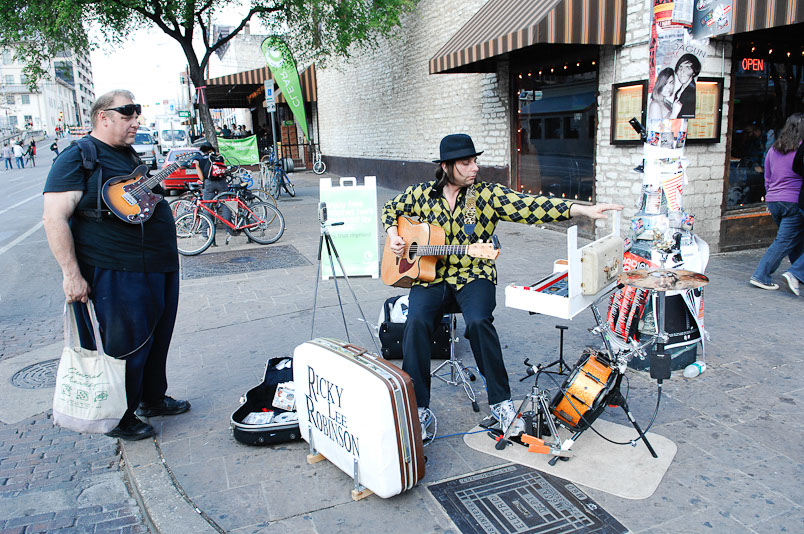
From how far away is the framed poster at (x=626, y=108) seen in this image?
819 centimetres

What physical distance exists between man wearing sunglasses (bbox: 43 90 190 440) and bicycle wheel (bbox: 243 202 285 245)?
6745 mm

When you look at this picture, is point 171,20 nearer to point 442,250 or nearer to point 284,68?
point 284,68

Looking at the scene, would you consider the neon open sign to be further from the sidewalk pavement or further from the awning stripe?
the awning stripe

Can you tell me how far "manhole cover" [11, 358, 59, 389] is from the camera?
4.88 metres

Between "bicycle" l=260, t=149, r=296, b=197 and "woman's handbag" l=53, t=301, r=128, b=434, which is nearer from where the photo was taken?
"woman's handbag" l=53, t=301, r=128, b=434

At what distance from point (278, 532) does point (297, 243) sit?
26.1 feet

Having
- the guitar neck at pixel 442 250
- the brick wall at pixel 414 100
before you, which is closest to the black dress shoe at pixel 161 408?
the guitar neck at pixel 442 250

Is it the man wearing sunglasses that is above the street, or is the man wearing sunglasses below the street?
above

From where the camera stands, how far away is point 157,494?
10.4 feet

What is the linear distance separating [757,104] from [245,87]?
21410mm

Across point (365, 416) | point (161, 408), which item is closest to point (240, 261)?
point (161, 408)

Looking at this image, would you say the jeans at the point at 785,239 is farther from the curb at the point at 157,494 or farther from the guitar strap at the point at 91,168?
the guitar strap at the point at 91,168

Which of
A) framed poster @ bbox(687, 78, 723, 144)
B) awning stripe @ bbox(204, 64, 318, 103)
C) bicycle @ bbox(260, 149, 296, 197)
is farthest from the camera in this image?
awning stripe @ bbox(204, 64, 318, 103)

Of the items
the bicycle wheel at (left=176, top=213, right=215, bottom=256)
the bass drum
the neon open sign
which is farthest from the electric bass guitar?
the neon open sign
